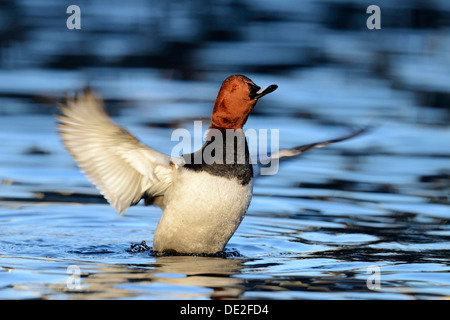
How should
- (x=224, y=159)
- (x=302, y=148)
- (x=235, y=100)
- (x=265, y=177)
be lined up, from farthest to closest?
1. (x=265, y=177)
2. (x=302, y=148)
3. (x=235, y=100)
4. (x=224, y=159)

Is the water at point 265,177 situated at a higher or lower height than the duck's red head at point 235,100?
lower

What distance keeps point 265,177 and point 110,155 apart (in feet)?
11.1

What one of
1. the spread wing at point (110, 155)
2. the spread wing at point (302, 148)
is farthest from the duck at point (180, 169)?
the spread wing at point (302, 148)

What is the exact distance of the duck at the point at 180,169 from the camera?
6.14 m

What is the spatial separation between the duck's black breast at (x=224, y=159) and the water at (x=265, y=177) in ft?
2.16

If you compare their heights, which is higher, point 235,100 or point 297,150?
point 235,100

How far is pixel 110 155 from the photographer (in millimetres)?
6289

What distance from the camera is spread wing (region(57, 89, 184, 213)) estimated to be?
6.11 metres

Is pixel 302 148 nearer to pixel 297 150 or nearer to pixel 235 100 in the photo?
pixel 297 150

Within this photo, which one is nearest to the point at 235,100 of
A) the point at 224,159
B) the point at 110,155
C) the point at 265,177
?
the point at 224,159

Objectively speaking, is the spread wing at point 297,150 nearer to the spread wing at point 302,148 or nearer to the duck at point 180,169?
the spread wing at point 302,148

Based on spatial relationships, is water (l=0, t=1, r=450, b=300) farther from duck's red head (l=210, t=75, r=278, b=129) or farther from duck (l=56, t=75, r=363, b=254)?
duck's red head (l=210, t=75, r=278, b=129)

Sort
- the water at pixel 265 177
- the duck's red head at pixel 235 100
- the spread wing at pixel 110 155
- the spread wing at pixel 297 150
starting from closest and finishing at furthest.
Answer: the water at pixel 265 177
the spread wing at pixel 110 155
the duck's red head at pixel 235 100
the spread wing at pixel 297 150

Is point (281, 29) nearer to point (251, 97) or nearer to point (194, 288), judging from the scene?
point (251, 97)
